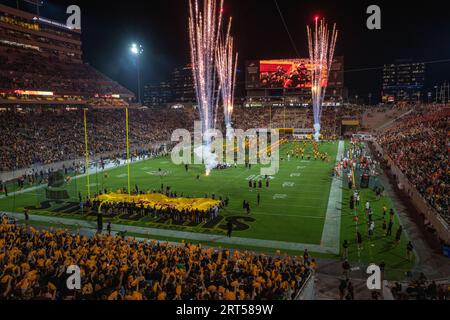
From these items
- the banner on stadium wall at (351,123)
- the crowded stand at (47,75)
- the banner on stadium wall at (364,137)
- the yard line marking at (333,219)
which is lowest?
the yard line marking at (333,219)

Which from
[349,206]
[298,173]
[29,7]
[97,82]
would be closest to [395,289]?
[349,206]

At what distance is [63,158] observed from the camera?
39.4m

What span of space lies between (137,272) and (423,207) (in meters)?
16.4

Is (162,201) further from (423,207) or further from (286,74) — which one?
(286,74)

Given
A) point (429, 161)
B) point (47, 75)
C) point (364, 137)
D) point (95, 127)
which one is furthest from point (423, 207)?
point (47, 75)

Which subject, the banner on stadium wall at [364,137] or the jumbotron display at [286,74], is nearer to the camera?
the banner on stadium wall at [364,137]

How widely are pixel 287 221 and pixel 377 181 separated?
43.0 ft

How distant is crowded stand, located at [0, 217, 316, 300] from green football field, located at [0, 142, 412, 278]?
424 cm

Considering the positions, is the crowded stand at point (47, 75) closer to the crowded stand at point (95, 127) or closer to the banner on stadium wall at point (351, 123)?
the crowded stand at point (95, 127)

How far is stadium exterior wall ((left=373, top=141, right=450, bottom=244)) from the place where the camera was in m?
16.4

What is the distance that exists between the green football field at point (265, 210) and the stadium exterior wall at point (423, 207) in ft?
5.15

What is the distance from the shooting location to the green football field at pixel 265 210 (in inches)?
658

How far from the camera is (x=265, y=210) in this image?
22.5 metres

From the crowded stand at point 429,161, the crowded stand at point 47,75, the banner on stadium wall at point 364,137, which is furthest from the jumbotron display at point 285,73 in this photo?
the crowded stand at point 429,161
